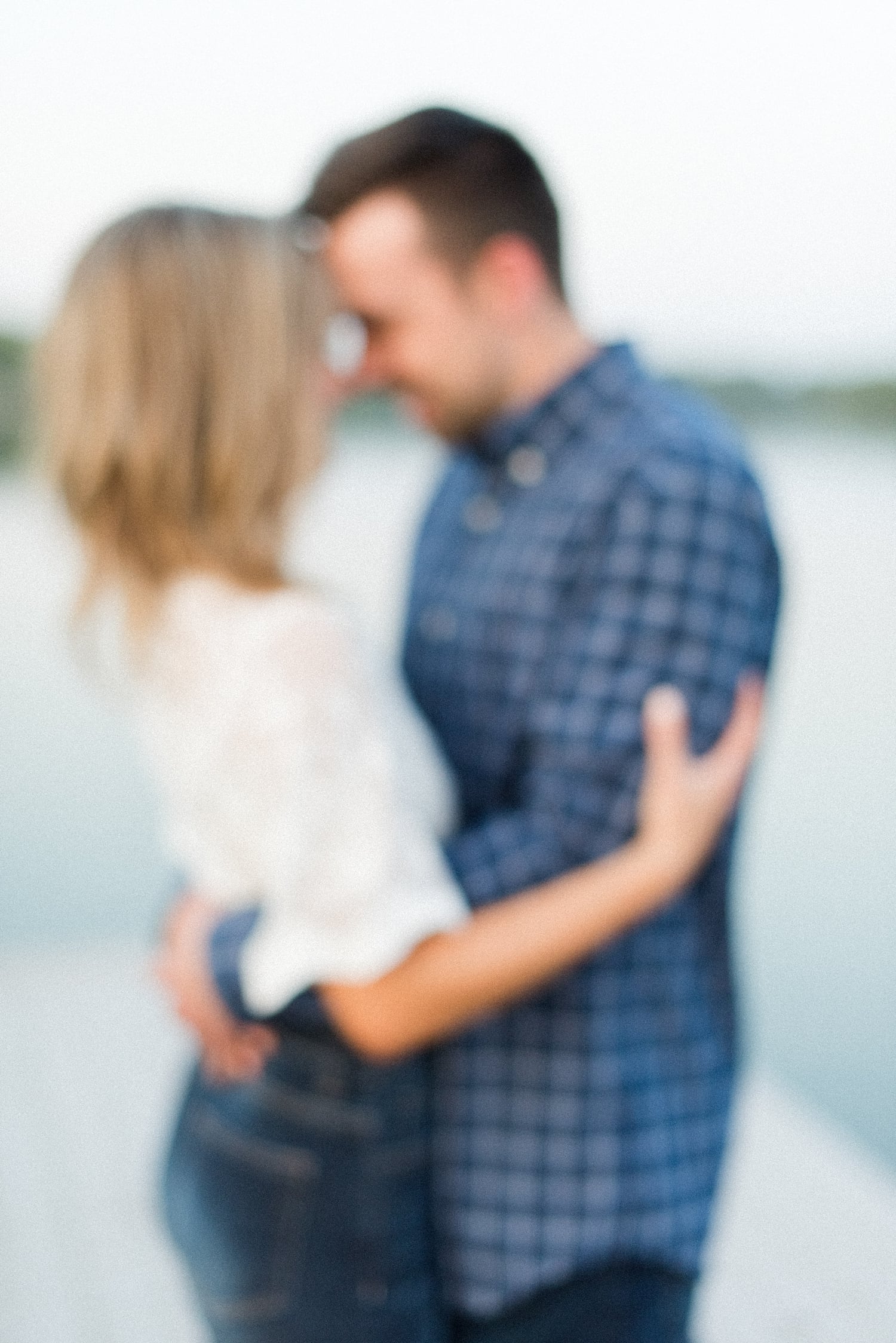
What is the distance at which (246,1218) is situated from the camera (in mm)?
1012

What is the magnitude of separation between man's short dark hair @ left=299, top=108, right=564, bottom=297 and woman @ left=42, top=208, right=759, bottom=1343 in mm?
253

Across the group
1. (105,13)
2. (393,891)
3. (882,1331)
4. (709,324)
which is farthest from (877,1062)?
(105,13)

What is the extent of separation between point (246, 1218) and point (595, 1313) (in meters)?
0.27

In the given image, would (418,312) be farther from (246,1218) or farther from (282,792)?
(246,1218)

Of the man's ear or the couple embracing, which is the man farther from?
the man's ear

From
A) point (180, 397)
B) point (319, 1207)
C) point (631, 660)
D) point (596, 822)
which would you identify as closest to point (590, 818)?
point (596, 822)

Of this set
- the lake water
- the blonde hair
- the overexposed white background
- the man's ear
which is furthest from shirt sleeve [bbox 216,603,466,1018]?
the lake water

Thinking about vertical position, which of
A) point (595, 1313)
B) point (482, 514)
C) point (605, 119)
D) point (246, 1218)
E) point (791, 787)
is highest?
point (605, 119)

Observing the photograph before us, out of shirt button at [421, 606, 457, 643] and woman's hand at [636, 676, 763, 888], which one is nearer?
woman's hand at [636, 676, 763, 888]

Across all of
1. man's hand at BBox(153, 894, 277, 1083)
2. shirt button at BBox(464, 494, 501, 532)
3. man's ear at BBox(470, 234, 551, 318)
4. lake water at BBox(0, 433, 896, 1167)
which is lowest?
lake water at BBox(0, 433, 896, 1167)

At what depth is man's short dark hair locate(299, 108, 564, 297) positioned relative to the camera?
135 cm

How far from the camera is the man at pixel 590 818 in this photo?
1.01m

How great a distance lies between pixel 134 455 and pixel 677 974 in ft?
1.92

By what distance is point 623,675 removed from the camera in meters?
1.01
